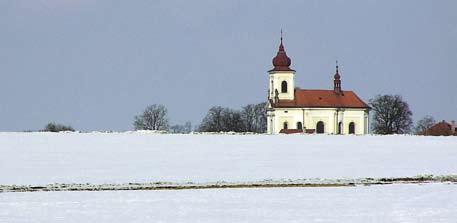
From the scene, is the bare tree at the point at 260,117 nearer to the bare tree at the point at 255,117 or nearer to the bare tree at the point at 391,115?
the bare tree at the point at 255,117

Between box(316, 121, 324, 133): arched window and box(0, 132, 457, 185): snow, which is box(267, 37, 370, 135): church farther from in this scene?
box(0, 132, 457, 185): snow

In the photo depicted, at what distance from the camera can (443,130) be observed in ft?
353

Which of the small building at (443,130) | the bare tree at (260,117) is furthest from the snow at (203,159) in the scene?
the bare tree at (260,117)

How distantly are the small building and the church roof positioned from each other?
10.7m

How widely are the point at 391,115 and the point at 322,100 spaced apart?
9.23 metres

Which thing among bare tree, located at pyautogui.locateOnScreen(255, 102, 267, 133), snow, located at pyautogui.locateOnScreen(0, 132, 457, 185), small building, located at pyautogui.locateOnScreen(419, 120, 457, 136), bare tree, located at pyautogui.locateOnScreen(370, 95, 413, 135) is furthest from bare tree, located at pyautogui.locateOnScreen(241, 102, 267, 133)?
snow, located at pyautogui.locateOnScreen(0, 132, 457, 185)

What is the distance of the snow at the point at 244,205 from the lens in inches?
687

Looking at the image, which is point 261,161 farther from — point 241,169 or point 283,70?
point 283,70

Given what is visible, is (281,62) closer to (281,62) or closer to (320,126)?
(281,62)

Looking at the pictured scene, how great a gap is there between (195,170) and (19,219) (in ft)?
47.3

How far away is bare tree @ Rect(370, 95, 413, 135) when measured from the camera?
11400cm

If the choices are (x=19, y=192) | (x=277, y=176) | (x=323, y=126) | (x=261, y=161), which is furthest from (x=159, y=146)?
(x=323, y=126)

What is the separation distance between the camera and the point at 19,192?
23391 millimetres

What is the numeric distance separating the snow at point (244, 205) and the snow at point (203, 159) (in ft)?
15.3
